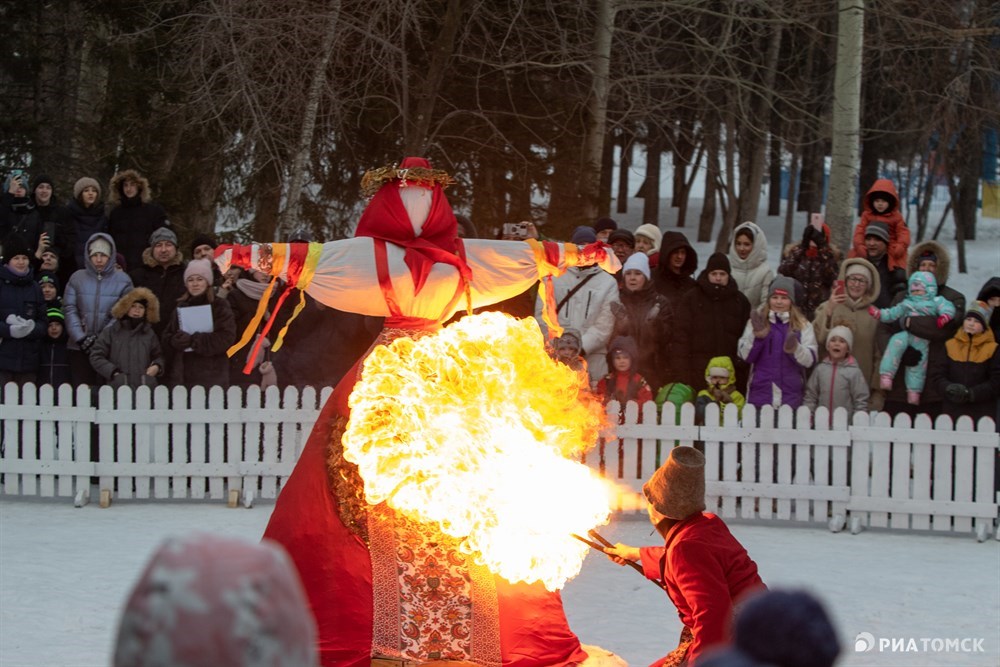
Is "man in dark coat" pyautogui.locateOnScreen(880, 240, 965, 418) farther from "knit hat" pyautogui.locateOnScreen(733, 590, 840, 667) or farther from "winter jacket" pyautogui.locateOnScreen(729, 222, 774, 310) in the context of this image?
"knit hat" pyautogui.locateOnScreen(733, 590, 840, 667)

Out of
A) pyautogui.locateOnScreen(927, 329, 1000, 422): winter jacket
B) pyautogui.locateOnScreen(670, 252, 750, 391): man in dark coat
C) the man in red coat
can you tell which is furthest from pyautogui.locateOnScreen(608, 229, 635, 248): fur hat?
the man in red coat

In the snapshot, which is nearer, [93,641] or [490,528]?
[490,528]

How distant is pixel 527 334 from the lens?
535 centimetres

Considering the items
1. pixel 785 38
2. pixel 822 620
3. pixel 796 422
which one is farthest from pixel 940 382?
pixel 785 38

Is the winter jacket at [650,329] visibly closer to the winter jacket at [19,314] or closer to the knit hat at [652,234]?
the knit hat at [652,234]

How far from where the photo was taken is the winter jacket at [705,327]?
31.0 ft

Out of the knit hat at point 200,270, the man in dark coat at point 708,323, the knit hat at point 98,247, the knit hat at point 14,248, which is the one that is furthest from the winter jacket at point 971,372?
the knit hat at point 14,248

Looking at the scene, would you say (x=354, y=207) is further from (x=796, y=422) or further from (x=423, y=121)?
(x=796, y=422)

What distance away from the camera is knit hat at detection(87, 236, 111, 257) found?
9.64 m

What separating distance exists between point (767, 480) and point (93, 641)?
4.71 metres

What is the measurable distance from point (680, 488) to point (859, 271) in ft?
18.1

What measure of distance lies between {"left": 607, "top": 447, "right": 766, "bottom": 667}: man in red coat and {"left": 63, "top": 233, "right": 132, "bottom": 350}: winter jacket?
6067 mm

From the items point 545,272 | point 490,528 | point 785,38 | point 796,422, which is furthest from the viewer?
point 785,38

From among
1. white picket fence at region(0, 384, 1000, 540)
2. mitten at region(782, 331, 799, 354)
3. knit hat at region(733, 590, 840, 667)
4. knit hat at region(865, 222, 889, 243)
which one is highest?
knit hat at region(865, 222, 889, 243)
